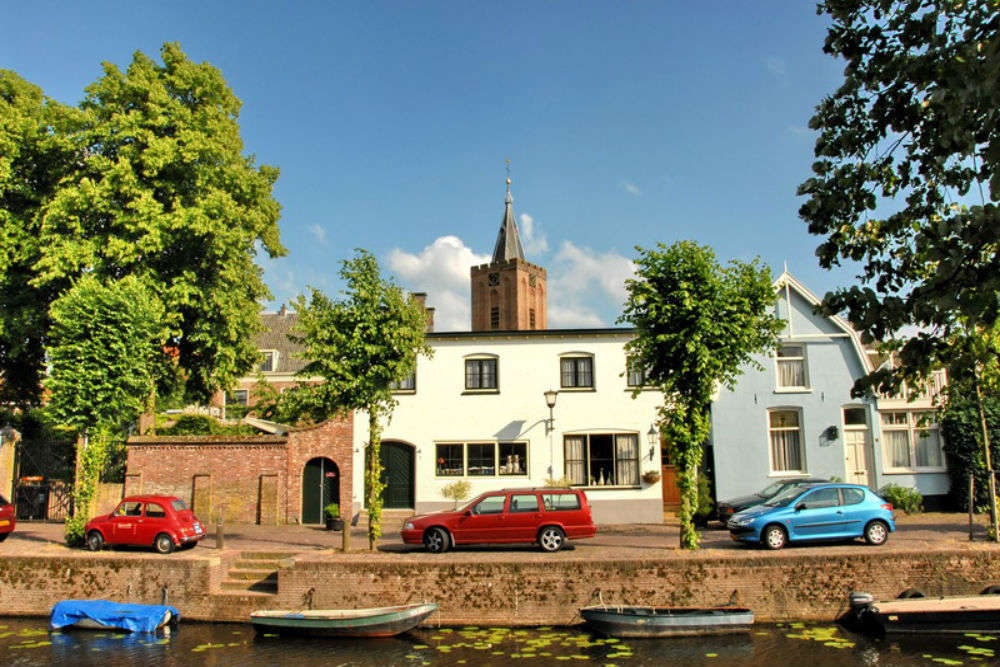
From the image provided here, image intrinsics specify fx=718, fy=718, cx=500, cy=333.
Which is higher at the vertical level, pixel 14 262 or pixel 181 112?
pixel 181 112

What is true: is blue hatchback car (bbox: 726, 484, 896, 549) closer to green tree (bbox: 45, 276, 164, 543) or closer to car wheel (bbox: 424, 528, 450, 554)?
car wheel (bbox: 424, 528, 450, 554)

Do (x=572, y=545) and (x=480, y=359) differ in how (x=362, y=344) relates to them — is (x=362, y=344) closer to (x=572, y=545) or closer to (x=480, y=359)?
(x=572, y=545)

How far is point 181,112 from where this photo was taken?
2569cm

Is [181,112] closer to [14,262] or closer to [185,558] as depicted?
[14,262]

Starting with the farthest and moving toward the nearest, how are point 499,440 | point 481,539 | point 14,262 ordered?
point 499,440 < point 14,262 < point 481,539

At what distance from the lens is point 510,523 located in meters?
18.5

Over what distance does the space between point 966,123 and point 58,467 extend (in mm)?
31151

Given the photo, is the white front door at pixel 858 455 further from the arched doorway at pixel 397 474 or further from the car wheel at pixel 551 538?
the arched doorway at pixel 397 474

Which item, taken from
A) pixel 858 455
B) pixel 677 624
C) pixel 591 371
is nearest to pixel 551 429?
pixel 591 371

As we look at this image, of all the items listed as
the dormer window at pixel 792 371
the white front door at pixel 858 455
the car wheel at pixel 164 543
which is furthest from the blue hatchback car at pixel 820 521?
the car wheel at pixel 164 543

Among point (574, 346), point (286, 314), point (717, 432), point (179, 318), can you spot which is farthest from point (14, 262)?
point (286, 314)

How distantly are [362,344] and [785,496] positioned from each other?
12.2 metres

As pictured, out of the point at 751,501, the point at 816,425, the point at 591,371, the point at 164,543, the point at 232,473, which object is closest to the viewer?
the point at 164,543

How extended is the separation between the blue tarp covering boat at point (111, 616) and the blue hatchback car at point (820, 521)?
1379cm
